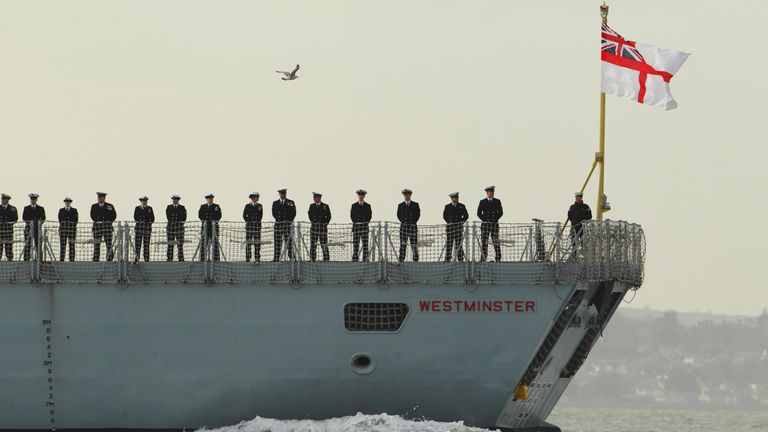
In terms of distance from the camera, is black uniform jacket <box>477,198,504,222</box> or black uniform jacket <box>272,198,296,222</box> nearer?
black uniform jacket <box>477,198,504,222</box>

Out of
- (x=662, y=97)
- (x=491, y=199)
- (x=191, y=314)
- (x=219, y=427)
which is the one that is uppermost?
(x=662, y=97)

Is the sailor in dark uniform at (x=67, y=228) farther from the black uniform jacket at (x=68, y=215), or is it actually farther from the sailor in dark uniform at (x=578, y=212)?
the sailor in dark uniform at (x=578, y=212)

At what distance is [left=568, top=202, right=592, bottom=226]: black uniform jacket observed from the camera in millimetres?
41250

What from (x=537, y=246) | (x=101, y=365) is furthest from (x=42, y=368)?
(x=537, y=246)

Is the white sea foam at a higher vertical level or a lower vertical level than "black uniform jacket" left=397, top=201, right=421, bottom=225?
lower

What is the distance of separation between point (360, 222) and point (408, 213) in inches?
50.3

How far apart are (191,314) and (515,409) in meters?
8.93

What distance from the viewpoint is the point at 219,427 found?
1613 inches

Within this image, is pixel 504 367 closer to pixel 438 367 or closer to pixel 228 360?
pixel 438 367

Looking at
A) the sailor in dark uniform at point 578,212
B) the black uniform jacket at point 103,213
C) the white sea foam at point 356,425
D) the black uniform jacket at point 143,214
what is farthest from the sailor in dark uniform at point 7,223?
the sailor in dark uniform at point 578,212

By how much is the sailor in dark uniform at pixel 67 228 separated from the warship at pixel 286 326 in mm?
189

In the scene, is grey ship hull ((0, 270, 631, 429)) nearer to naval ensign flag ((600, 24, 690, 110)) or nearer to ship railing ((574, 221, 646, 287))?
ship railing ((574, 221, 646, 287))

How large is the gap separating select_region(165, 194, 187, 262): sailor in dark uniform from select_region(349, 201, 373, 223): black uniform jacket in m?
4.48

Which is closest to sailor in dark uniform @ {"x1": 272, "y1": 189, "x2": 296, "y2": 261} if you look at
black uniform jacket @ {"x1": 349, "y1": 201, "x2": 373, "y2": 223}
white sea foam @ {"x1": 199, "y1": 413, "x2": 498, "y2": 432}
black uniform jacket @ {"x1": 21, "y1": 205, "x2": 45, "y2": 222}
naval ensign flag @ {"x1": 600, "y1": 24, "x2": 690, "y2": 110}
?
black uniform jacket @ {"x1": 349, "y1": 201, "x2": 373, "y2": 223}
